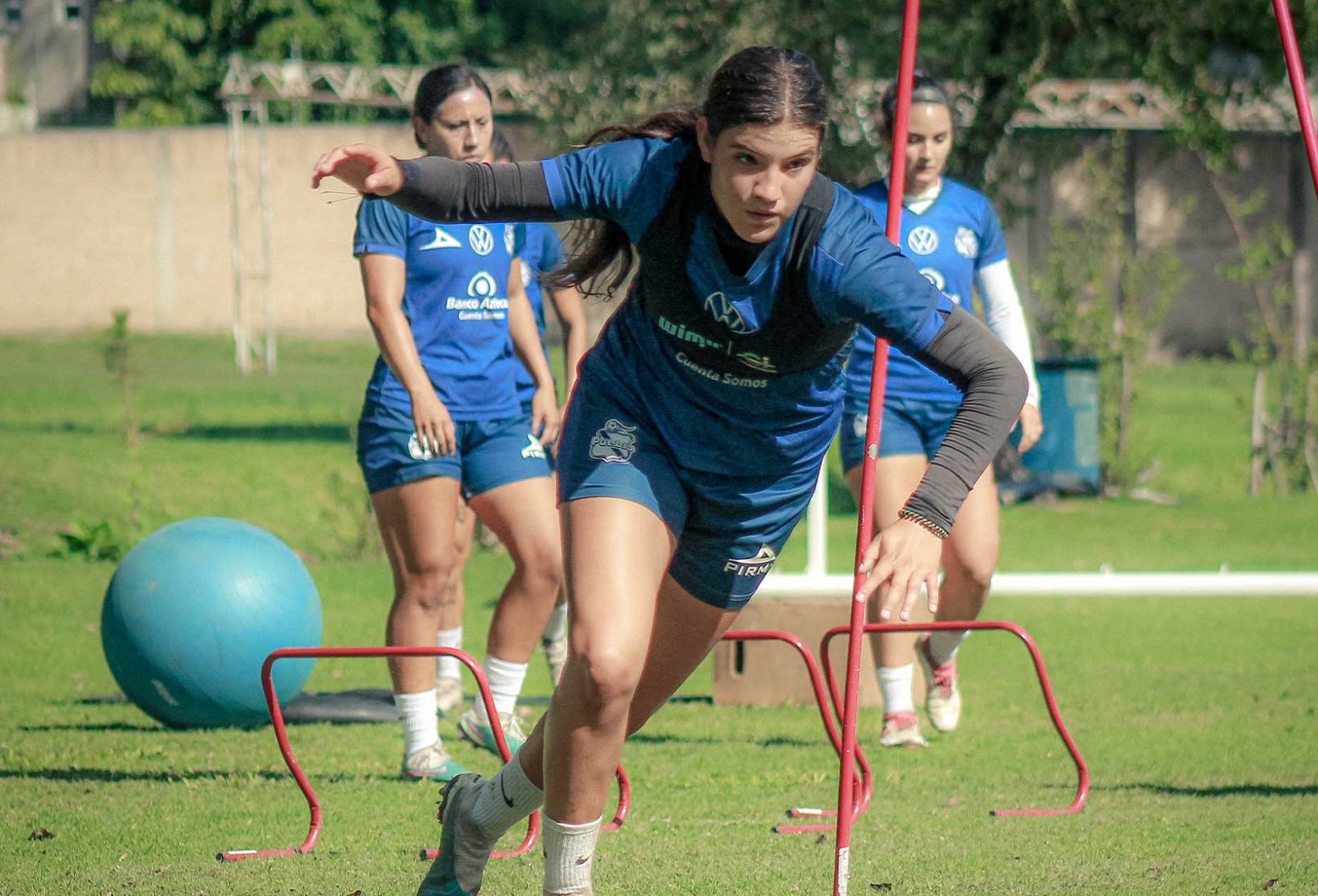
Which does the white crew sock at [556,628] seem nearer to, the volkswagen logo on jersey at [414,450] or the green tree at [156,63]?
the volkswagen logo on jersey at [414,450]

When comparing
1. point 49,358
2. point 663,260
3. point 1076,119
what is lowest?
point 49,358

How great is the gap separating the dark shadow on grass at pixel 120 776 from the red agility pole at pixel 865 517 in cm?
265

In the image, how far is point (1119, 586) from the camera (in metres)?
7.58

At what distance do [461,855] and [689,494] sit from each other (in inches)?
44.2

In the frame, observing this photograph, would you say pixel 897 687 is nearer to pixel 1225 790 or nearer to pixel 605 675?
pixel 1225 790

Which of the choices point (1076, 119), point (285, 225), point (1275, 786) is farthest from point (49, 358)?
point (1275, 786)

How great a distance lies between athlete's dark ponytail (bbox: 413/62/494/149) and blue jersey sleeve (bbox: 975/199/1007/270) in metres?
2.04

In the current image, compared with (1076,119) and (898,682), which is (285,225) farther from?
(898,682)

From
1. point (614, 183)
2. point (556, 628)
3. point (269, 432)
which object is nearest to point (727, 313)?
point (614, 183)

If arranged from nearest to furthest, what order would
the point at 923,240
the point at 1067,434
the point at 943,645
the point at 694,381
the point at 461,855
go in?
the point at 694,381
the point at 461,855
the point at 923,240
the point at 943,645
the point at 1067,434

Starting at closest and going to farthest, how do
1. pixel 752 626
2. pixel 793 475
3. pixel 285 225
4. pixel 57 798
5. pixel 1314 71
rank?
pixel 793 475, pixel 57 798, pixel 752 626, pixel 1314 71, pixel 285 225

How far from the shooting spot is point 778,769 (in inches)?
245

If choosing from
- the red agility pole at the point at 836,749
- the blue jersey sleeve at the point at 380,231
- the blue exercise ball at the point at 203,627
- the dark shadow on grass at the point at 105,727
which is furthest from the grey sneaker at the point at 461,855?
the dark shadow on grass at the point at 105,727

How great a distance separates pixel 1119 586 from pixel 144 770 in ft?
14.4
